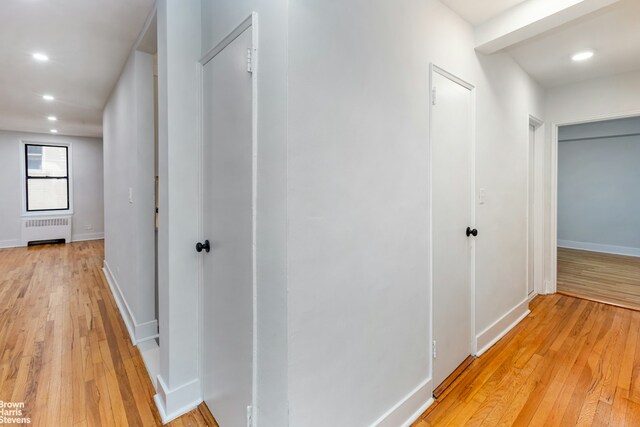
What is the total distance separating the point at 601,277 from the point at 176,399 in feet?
18.1

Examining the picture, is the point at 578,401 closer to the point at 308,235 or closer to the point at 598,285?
the point at 308,235

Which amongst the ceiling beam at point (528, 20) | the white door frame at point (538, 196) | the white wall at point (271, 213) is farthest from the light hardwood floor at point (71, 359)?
the white door frame at point (538, 196)

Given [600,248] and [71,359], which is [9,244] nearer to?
[71,359]

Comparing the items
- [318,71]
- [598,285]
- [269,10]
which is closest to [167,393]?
[318,71]

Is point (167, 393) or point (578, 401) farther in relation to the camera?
point (578, 401)

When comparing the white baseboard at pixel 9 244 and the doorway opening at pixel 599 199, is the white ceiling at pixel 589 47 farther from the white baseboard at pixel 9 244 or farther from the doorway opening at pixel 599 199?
the white baseboard at pixel 9 244

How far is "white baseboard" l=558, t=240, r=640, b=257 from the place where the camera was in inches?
219

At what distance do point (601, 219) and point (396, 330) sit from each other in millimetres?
6650

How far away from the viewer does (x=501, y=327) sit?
266 centimetres

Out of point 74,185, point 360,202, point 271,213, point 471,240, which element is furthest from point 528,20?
point 74,185

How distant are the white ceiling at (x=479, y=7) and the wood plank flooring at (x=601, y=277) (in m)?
3.36

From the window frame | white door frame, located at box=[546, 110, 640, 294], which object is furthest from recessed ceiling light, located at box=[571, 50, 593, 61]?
the window frame

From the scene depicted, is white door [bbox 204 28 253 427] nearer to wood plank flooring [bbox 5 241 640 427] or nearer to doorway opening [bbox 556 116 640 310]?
wood plank flooring [bbox 5 241 640 427]

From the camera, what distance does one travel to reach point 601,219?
586 centimetres
